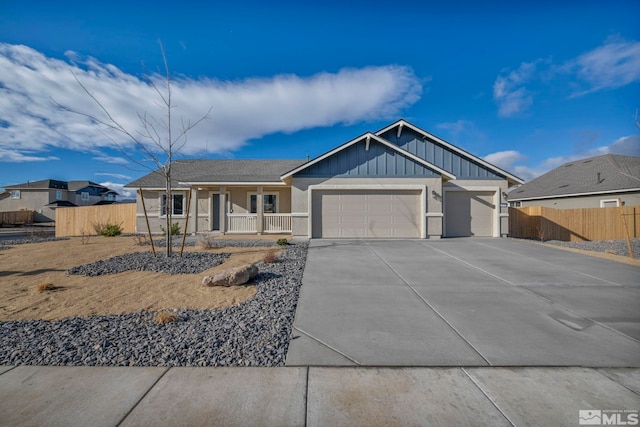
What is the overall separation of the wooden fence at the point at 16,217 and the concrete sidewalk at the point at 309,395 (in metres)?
35.7

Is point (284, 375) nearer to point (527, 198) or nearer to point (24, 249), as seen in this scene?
point (24, 249)

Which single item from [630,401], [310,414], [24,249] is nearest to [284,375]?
[310,414]

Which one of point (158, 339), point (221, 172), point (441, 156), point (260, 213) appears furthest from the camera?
point (221, 172)

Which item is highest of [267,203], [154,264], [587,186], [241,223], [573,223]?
[587,186]

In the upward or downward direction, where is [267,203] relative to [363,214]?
upward

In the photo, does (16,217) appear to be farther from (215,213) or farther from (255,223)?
(255,223)

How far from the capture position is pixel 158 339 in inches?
134

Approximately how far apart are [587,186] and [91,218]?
112 ft

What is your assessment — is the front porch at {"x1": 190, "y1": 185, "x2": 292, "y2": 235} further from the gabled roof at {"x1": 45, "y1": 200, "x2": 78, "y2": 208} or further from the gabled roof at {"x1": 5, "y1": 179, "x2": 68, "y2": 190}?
the gabled roof at {"x1": 5, "y1": 179, "x2": 68, "y2": 190}

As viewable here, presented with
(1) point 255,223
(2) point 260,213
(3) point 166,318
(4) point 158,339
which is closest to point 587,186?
(2) point 260,213

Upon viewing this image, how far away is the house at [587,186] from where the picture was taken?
1644 centimetres

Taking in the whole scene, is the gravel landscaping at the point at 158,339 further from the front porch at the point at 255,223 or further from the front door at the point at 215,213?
the front door at the point at 215,213

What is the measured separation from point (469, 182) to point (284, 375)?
45.9 feet

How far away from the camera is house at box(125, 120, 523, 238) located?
12.5m
